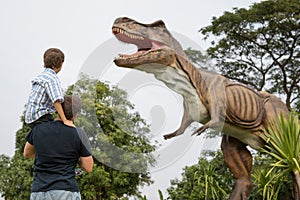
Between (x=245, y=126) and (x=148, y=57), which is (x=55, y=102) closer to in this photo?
(x=148, y=57)

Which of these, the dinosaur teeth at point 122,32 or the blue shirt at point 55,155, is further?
the dinosaur teeth at point 122,32

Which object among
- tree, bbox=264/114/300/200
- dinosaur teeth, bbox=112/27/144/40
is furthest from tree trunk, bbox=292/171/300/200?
dinosaur teeth, bbox=112/27/144/40

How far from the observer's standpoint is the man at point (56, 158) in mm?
2367

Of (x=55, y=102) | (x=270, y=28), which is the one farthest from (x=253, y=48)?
(x=55, y=102)

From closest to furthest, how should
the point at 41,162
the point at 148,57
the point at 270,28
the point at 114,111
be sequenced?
the point at 41,162, the point at 148,57, the point at 114,111, the point at 270,28

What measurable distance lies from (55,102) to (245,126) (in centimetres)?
257

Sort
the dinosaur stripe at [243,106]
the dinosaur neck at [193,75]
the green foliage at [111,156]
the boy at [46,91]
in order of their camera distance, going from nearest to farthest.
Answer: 1. the boy at [46,91]
2. the dinosaur neck at [193,75]
3. the dinosaur stripe at [243,106]
4. the green foliage at [111,156]

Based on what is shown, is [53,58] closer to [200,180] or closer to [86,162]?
[86,162]

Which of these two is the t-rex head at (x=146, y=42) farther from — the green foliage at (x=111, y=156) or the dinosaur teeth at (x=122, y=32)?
→ the green foliage at (x=111, y=156)

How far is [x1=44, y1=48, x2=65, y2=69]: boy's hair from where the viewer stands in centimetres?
271

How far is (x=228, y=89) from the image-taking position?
4496 mm

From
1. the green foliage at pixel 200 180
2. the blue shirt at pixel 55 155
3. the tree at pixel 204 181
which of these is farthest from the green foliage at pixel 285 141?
the green foliage at pixel 200 180

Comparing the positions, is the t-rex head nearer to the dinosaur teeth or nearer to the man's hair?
the dinosaur teeth

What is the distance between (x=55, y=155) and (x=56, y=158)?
0.02m
